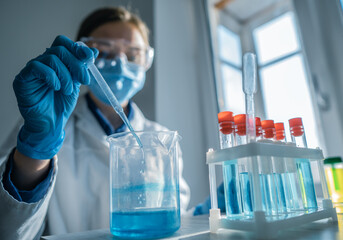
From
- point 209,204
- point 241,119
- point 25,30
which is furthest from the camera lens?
point 25,30

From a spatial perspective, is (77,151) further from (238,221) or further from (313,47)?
(313,47)

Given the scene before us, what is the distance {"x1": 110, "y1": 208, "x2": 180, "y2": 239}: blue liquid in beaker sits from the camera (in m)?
0.46

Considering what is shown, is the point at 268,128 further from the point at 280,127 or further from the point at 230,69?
the point at 230,69

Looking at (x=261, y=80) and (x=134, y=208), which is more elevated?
(x=261, y=80)

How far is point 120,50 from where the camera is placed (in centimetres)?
121

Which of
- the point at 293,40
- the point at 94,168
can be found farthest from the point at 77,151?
the point at 293,40

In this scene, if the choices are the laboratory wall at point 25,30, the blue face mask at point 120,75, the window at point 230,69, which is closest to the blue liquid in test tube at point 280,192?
the blue face mask at point 120,75

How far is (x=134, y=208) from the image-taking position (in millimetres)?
483

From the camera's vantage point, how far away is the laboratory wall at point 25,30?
127 cm

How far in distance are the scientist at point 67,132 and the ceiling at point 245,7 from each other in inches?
40.6

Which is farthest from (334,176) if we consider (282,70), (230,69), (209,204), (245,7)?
(245,7)

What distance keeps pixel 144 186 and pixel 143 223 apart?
0.07 metres

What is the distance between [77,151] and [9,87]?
54 cm

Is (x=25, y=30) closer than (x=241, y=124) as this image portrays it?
No
